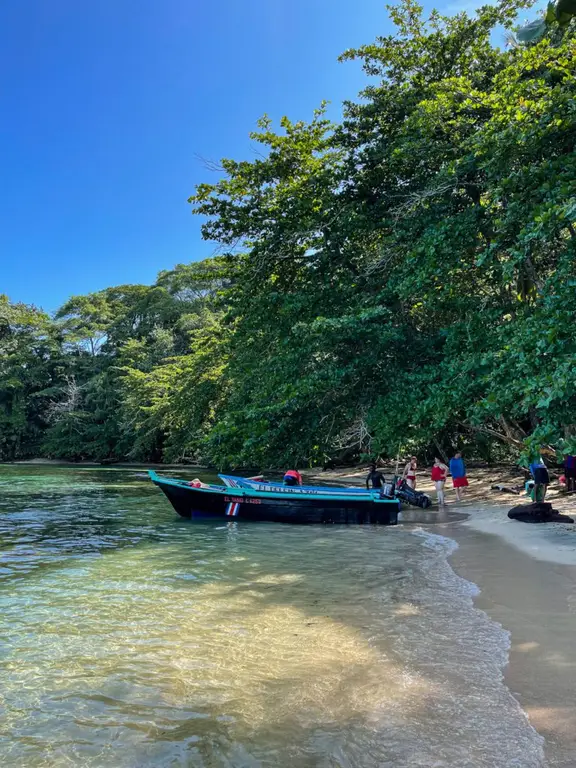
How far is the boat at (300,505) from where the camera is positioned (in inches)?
520

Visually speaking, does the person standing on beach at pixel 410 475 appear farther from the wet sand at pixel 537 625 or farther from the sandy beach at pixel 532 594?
the wet sand at pixel 537 625

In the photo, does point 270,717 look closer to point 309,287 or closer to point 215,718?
point 215,718

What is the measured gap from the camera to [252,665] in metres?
4.68

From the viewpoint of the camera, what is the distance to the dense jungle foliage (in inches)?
372

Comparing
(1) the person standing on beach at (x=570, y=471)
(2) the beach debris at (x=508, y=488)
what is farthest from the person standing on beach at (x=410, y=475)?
(1) the person standing on beach at (x=570, y=471)

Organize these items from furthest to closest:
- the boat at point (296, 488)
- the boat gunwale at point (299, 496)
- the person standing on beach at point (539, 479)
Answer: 1. the boat at point (296, 488)
2. the boat gunwale at point (299, 496)
3. the person standing on beach at point (539, 479)

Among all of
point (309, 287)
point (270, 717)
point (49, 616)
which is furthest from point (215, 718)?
point (309, 287)

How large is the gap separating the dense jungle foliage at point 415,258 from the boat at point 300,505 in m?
1.00

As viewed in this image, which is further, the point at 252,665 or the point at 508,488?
the point at 508,488

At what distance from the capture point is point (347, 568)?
27.6ft

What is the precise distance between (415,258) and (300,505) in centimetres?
684

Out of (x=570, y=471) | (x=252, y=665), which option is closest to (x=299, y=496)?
(x=570, y=471)

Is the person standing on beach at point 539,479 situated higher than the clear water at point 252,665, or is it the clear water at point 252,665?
the person standing on beach at point 539,479

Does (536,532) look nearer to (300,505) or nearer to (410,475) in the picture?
(300,505)
